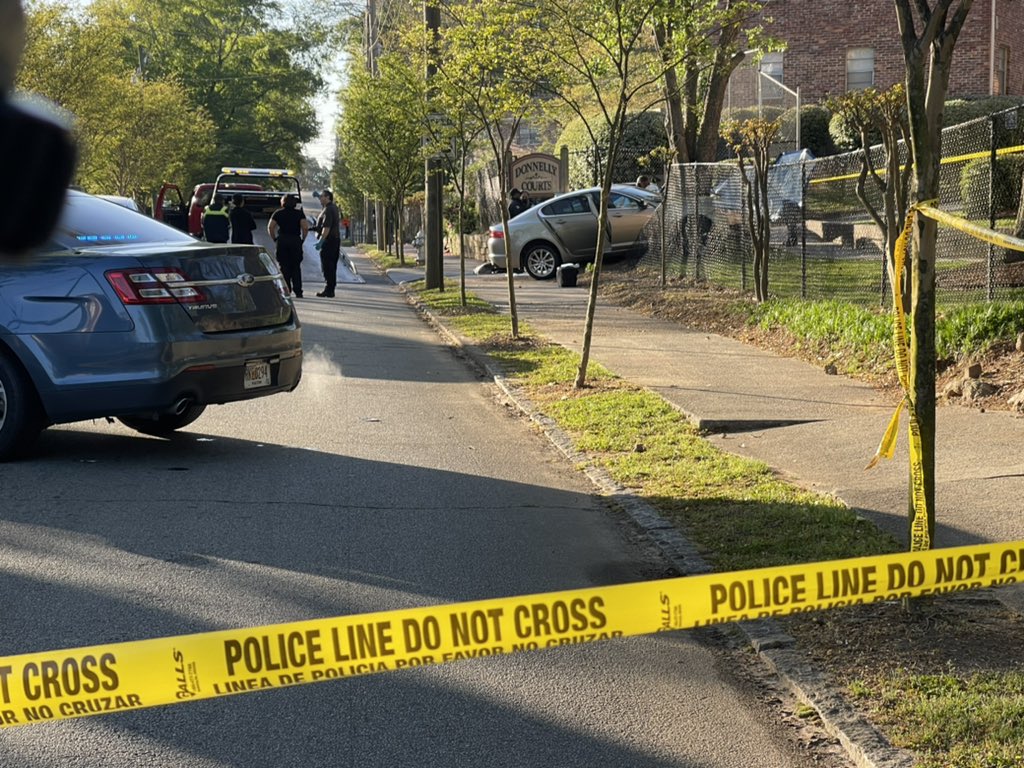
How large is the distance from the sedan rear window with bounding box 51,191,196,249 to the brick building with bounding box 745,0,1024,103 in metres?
32.2

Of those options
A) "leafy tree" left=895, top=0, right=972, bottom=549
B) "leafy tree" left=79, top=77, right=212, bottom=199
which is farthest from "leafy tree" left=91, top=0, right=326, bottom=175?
"leafy tree" left=895, top=0, right=972, bottom=549

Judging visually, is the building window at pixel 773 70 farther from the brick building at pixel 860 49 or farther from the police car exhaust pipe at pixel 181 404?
the police car exhaust pipe at pixel 181 404

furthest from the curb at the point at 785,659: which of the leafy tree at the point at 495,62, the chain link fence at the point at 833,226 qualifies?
the leafy tree at the point at 495,62

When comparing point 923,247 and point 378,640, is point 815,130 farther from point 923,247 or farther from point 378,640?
point 378,640

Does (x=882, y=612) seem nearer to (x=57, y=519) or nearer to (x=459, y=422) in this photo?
(x=57, y=519)

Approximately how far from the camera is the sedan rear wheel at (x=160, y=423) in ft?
31.5

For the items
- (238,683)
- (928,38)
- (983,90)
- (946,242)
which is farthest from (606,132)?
(238,683)

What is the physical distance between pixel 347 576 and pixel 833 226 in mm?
17006

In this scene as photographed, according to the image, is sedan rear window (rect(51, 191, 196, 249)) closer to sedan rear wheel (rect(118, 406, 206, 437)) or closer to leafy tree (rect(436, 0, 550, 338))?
sedan rear wheel (rect(118, 406, 206, 437))

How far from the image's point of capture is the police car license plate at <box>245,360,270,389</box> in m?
8.64

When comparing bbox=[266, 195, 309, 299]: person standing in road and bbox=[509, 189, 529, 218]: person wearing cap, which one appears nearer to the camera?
bbox=[266, 195, 309, 299]: person standing in road

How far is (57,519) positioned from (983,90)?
3673 centimetres

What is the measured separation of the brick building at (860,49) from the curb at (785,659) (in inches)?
1298

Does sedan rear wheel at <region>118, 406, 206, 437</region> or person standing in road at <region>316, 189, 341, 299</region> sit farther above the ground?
person standing in road at <region>316, 189, 341, 299</region>
